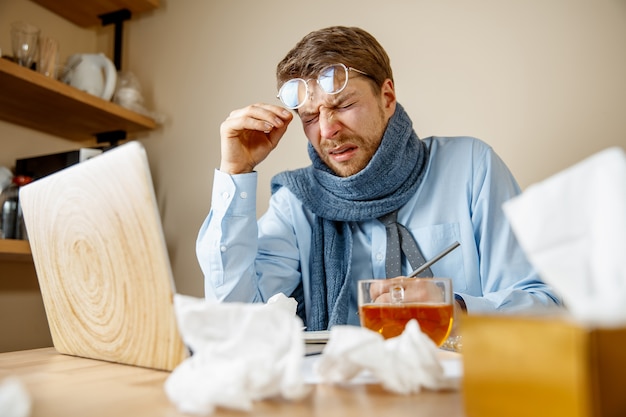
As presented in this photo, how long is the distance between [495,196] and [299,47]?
2.07 feet

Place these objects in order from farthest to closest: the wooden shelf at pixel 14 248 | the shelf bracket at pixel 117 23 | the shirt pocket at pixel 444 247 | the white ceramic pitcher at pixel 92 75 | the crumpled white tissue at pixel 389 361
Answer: the shelf bracket at pixel 117 23
the white ceramic pitcher at pixel 92 75
the wooden shelf at pixel 14 248
the shirt pocket at pixel 444 247
the crumpled white tissue at pixel 389 361

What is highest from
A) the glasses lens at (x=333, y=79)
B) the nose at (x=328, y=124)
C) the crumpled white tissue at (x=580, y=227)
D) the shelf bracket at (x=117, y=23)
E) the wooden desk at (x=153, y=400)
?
the shelf bracket at (x=117, y=23)

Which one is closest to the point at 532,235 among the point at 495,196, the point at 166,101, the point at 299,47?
the point at 495,196

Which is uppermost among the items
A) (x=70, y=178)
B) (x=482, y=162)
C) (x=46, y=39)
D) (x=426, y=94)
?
(x=46, y=39)

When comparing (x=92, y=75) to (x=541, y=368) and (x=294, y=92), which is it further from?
(x=541, y=368)

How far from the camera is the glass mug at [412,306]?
63 cm

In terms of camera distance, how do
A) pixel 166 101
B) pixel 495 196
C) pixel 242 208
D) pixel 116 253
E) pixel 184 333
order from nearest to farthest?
pixel 184 333
pixel 116 253
pixel 242 208
pixel 495 196
pixel 166 101

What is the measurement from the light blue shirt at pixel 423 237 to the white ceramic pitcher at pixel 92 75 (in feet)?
2.91

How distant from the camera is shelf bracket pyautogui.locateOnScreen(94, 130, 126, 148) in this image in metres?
2.16

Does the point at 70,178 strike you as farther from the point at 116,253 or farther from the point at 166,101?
the point at 166,101

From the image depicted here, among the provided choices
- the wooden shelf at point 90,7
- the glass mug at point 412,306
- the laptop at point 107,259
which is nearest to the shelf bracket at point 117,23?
the wooden shelf at point 90,7

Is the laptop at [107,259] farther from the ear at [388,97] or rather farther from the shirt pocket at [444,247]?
the ear at [388,97]

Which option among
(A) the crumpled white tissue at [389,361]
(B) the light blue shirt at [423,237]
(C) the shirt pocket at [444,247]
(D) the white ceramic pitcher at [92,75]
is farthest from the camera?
(D) the white ceramic pitcher at [92,75]

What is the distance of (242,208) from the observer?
3.87 feet
